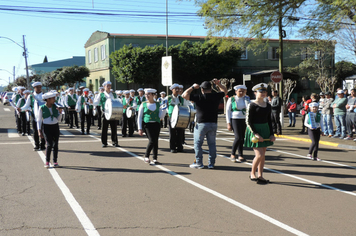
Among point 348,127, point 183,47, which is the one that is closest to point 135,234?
point 348,127

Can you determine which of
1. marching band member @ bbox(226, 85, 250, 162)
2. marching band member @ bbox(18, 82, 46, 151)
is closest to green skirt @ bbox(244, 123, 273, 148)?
marching band member @ bbox(226, 85, 250, 162)

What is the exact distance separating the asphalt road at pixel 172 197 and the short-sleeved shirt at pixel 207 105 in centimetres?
118

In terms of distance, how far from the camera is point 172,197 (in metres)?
5.86

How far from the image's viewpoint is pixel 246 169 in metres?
8.12

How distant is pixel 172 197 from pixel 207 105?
266 centimetres

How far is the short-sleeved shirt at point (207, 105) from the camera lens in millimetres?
7797

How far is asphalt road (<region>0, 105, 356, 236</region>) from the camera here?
4.57 m

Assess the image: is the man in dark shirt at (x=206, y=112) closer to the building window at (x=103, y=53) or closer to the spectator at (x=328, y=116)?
the spectator at (x=328, y=116)

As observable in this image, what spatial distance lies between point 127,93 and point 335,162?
8.50 m

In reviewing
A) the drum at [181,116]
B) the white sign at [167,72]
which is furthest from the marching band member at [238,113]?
the white sign at [167,72]

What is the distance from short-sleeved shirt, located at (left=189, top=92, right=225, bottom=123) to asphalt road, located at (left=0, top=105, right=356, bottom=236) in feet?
3.88

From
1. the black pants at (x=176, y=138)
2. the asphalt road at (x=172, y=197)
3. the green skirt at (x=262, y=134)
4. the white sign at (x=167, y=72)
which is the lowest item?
the asphalt road at (x=172, y=197)

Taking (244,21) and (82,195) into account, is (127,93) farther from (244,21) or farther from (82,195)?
(82,195)

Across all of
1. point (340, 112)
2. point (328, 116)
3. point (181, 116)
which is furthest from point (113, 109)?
point (328, 116)
